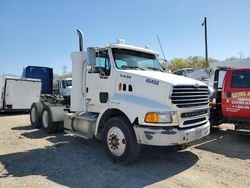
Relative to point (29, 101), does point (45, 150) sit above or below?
below

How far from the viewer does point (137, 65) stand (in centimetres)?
654

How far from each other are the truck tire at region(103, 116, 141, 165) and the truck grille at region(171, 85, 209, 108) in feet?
3.77

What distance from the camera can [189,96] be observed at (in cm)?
551

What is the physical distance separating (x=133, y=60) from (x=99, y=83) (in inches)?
42.0

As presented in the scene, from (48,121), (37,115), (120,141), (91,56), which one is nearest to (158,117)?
(120,141)

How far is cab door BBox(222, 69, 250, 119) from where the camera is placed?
25.4 feet

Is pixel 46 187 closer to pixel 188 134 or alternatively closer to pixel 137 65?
pixel 188 134

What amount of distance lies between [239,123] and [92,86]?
186 inches

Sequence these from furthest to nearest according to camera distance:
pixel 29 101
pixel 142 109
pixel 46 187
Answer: pixel 29 101 → pixel 142 109 → pixel 46 187

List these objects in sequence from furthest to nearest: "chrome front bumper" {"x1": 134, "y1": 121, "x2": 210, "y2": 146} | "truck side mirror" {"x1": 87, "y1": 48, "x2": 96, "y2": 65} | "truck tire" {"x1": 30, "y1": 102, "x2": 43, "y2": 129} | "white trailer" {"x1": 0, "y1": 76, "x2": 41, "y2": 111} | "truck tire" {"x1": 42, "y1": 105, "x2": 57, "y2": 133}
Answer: "white trailer" {"x1": 0, "y1": 76, "x2": 41, "y2": 111}, "truck tire" {"x1": 30, "y1": 102, "x2": 43, "y2": 129}, "truck tire" {"x1": 42, "y1": 105, "x2": 57, "y2": 133}, "truck side mirror" {"x1": 87, "y1": 48, "x2": 96, "y2": 65}, "chrome front bumper" {"x1": 134, "y1": 121, "x2": 210, "y2": 146}

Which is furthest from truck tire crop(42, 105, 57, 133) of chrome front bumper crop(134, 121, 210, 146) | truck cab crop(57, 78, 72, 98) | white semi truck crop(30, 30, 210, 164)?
truck cab crop(57, 78, 72, 98)

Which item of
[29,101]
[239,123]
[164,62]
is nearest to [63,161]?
[164,62]

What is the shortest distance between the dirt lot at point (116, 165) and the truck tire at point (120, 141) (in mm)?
219

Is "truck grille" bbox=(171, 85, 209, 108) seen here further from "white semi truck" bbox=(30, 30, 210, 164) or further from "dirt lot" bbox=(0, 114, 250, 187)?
"dirt lot" bbox=(0, 114, 250, 187)
